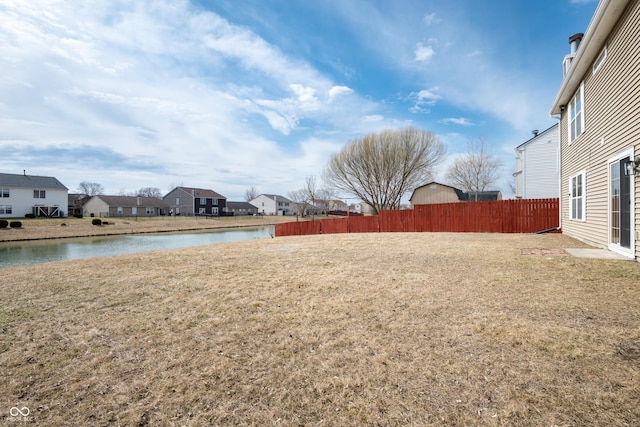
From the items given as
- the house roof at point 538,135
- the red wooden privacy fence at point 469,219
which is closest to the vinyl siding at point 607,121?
the red wooden privacy fence at point 469,219

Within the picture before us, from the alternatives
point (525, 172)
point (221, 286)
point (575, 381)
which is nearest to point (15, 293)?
point (221, 286)

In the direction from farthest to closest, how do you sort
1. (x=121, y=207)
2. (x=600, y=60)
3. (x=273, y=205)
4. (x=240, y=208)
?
(x=273, y=205), (x=240, y=208), (x=121, y=207), (x=600, y=60)

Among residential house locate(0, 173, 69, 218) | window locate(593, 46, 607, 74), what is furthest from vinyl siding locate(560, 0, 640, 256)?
residential house locate(0, 173, 69, 218)

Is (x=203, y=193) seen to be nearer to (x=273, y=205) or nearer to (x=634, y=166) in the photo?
(x=273, y=205)

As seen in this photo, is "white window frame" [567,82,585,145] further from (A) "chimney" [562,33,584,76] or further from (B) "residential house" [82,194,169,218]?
(B) "residential house" [82,194,169,218]

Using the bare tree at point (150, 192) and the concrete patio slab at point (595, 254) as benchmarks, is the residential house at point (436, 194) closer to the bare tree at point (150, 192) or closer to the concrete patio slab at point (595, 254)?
the concrete patio slab at point (595, 254)

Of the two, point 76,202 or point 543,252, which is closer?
point 543,252

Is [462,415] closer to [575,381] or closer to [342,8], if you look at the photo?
[575,381]

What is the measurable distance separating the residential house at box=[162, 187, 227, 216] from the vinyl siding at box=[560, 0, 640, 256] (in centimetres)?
5462

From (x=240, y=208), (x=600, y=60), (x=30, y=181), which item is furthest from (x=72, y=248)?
(x=240, y=208)

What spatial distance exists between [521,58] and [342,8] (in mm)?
6854

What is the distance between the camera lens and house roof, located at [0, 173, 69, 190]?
33.4 metres

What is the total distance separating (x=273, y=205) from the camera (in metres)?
71.3

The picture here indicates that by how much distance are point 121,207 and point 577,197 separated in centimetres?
5522
